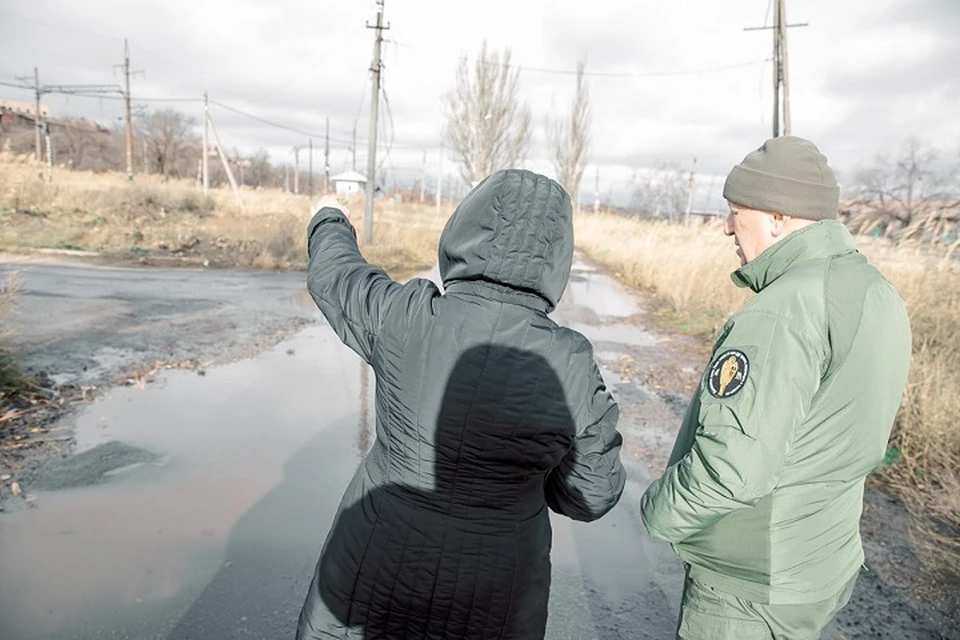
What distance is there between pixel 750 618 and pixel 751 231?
1.02 meters

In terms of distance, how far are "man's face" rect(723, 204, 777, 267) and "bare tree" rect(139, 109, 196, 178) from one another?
51899 mm

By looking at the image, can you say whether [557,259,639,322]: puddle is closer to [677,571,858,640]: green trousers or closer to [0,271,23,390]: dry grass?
[0,271,23,390]: dry grass

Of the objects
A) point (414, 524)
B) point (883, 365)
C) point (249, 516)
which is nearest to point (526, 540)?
point (414, 524)

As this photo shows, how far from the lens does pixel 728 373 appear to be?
4.66 feet

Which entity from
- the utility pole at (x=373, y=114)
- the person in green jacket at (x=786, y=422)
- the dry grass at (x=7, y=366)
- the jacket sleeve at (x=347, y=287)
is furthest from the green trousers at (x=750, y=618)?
the utility pole at (x=373, y=114)

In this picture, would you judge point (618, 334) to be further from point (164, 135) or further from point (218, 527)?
point (164, 135)

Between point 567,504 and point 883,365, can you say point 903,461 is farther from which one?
point 567,504

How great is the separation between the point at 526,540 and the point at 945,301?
7.43 metres

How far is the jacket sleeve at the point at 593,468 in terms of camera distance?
1.42 meters

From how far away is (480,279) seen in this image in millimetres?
1374

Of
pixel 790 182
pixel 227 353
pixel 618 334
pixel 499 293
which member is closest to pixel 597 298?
pixel 618 334

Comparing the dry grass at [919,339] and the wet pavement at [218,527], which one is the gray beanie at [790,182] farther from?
the dry grass at [919,339]

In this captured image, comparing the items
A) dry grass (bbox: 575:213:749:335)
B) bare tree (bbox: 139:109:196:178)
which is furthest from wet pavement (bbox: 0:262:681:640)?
bare tree (bbox: 139:109:196:178)

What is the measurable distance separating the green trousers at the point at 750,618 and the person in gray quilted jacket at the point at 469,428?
0.42 metres
